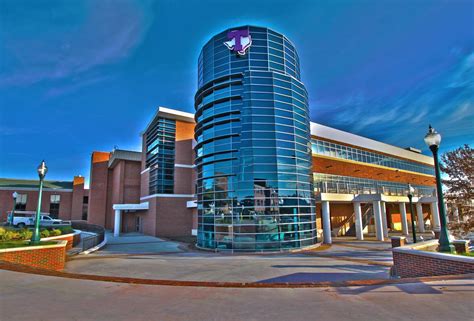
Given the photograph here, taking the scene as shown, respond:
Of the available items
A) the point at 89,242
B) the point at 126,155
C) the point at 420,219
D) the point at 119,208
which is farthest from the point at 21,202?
the point at 420,219

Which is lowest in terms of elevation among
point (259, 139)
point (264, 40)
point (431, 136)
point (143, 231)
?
point (143, 231)

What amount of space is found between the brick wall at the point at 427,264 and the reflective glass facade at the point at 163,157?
27.9 m

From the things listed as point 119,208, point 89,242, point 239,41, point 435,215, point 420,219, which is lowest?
point 89,242

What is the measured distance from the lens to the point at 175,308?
490 centimetres

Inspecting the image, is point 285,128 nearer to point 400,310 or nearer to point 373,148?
point 400,310

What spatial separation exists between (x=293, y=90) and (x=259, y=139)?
5606mm

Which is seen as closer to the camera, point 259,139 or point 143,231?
point 259,139

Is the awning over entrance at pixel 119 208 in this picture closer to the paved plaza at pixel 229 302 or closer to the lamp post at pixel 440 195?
the paved plaza at pixel 229 302

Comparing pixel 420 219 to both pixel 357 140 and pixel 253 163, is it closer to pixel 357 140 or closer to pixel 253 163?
pixel 357 140

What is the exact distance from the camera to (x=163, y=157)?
34.2 metres

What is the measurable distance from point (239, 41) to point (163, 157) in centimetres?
1700

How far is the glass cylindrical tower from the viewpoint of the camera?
20.5m

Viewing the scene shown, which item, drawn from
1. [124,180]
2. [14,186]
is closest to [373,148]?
[124,180]

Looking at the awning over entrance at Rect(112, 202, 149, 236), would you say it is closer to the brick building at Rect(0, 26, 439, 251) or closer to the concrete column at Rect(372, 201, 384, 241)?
the brick building at Rect(0, 26, 439, 251)
